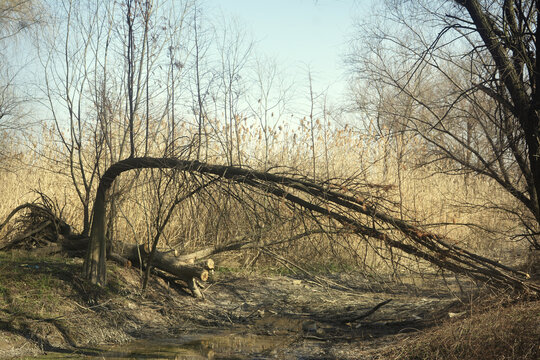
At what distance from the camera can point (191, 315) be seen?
7180 millimetres

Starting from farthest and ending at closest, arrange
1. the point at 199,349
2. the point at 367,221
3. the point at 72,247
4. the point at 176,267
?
the point at 72,247
the point at 176,267
the point at 199,349
the point at 367,221

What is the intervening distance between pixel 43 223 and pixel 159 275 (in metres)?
1.86

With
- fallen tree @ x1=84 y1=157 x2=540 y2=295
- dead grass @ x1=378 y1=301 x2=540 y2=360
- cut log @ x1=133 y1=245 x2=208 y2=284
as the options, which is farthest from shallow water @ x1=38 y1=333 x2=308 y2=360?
fallen tree @ x1=84 y1=157 x2=540 y2=295

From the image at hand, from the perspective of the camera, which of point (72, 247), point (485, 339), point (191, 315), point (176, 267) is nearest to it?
point (485, 339)

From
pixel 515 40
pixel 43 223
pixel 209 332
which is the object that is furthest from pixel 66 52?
pixel 515 40

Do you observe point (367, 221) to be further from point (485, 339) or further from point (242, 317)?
point (242, 317)

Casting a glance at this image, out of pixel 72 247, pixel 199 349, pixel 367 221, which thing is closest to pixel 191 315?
pixel 199 349

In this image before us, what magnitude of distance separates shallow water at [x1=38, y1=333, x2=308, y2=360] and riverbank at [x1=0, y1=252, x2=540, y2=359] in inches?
1.5

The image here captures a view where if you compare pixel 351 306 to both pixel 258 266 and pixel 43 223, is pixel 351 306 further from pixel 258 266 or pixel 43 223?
pixel 43 223

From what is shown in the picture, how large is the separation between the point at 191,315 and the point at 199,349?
128cm

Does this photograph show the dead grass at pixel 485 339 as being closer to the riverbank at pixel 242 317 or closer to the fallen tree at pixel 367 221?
the riverbank at pixel 242 317

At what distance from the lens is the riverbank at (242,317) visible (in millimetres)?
5055

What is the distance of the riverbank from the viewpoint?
16.6 ft

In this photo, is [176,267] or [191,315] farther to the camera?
[176,267]
